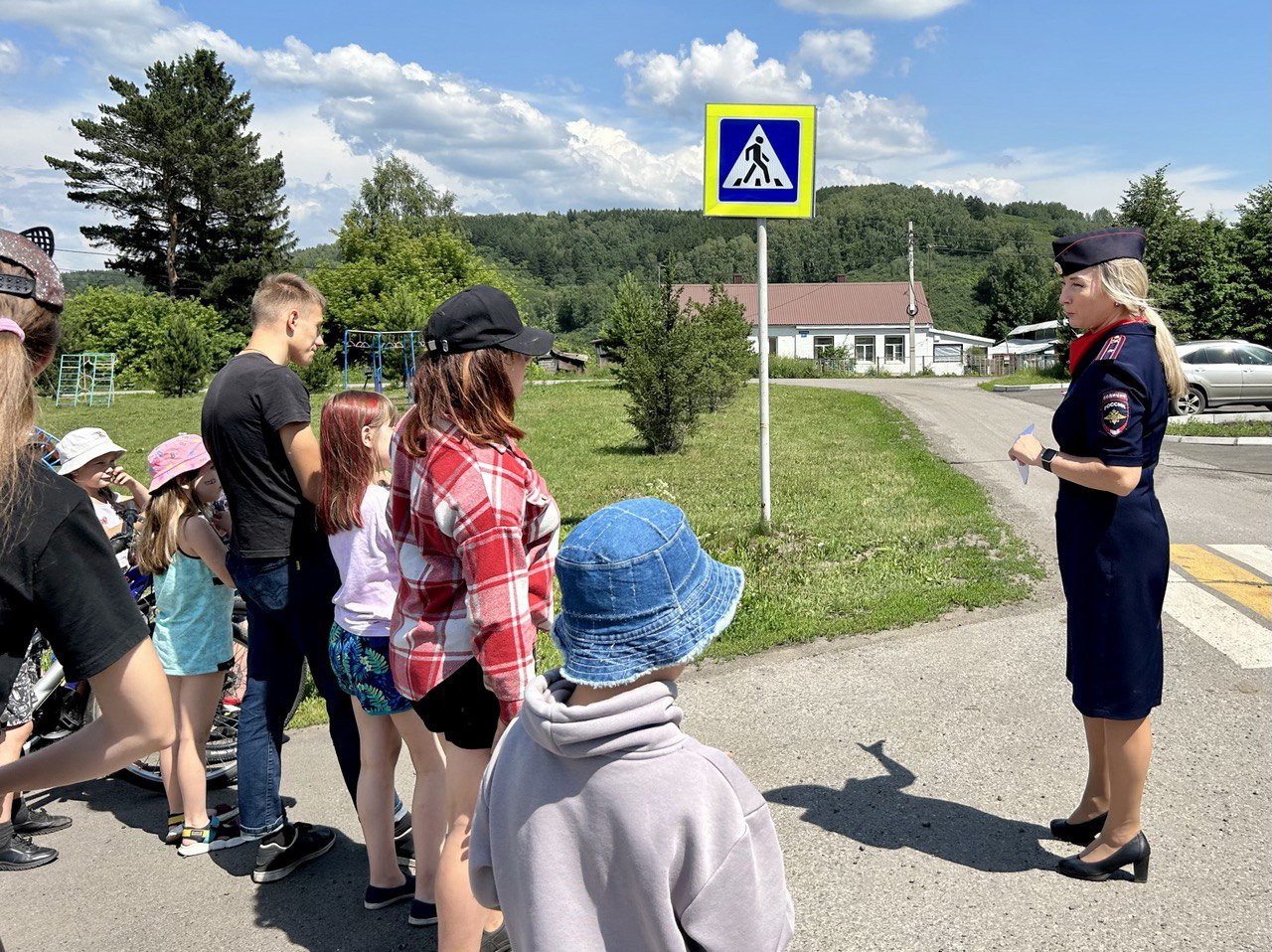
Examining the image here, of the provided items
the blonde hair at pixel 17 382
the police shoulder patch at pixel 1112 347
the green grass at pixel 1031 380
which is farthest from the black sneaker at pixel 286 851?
the green grass at pixel 1031 380

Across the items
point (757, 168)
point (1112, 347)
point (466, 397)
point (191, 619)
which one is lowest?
point (191, 619)

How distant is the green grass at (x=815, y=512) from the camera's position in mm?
6395

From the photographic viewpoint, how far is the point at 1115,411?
3.02 metres

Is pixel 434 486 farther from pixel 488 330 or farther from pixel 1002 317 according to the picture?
pixel 1002 317

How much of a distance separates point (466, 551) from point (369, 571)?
97 centimetres

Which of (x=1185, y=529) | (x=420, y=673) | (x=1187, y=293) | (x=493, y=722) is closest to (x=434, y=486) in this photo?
(x=420, y=673)

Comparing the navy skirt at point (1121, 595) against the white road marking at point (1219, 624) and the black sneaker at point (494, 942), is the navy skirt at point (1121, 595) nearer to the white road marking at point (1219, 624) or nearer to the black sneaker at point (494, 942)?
the black sneaker at point (494, 942)

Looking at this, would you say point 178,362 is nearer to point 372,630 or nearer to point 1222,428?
point 1222,428

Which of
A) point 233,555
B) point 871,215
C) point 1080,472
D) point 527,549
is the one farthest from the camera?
point 871,215


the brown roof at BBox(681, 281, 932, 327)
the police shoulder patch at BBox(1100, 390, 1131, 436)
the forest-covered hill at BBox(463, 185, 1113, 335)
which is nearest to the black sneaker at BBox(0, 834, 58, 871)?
the police shoulder patch at BBox(1100, 390, 1131, 436)

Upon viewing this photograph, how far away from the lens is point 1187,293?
33.0 meters

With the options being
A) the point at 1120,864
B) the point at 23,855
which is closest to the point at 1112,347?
the point at 1120,864

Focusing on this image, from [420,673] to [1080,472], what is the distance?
7.05ft

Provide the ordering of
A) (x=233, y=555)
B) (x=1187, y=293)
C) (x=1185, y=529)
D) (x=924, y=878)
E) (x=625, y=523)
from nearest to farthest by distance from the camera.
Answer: (x=625, y=523) < (x=924, y=878) < (x=233, y=555) < (x=1185, y=529) < (x=1187, y=293)
